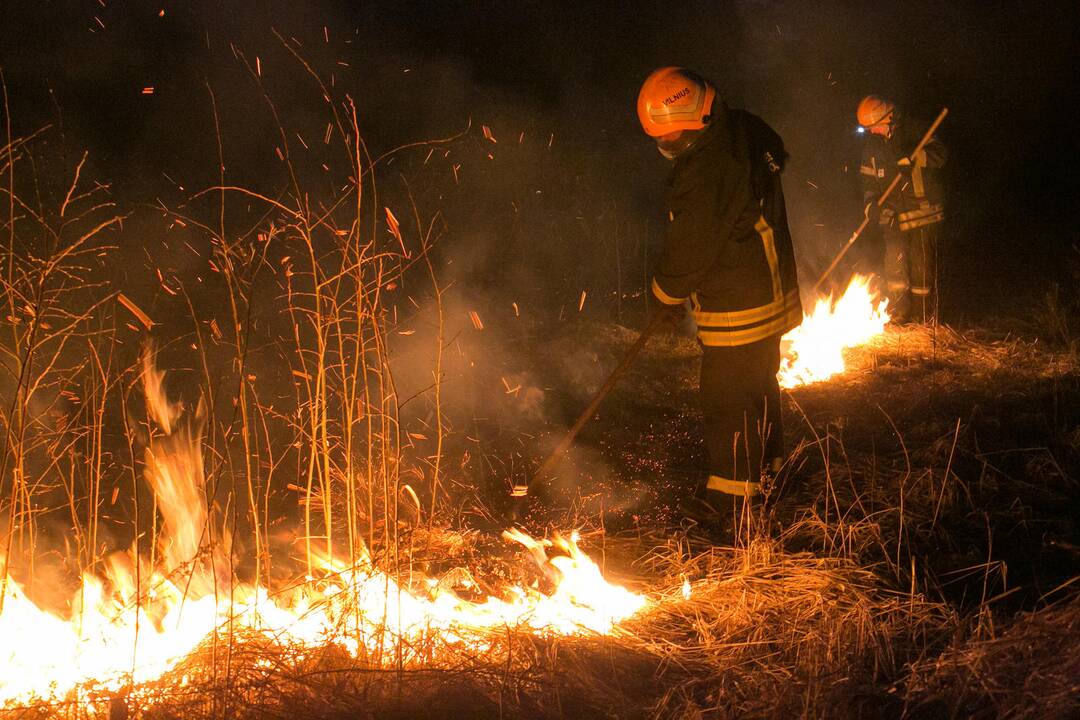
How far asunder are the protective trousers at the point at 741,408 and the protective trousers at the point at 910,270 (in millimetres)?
4325

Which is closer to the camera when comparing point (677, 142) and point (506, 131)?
point (677, 142)

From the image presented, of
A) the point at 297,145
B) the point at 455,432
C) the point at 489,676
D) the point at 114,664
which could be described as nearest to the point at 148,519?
the point at 114,664

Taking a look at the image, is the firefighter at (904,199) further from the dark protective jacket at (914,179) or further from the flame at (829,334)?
the flame at (829,334)

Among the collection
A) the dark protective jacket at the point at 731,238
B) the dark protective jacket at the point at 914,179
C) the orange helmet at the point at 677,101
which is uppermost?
the dark protective jacket at the point at 914,179

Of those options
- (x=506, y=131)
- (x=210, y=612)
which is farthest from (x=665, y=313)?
(x=506, y=131)

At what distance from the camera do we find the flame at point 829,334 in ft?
21.5

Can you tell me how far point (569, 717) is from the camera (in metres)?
2.60

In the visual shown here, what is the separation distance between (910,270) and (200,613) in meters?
7.37

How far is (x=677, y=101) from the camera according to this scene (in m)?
3.97

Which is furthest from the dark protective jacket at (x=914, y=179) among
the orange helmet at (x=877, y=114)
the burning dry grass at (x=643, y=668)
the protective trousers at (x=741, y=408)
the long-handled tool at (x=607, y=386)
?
the burning dry grass at (x=643, y=668)

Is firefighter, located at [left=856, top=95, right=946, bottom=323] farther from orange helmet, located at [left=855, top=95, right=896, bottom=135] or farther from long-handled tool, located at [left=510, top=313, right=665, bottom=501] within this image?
long-handled tool, located at [left=510, top=313, right=665, bottom=501]

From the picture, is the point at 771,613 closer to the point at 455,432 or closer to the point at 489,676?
the point at 489,676

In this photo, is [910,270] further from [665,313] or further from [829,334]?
[665,313]

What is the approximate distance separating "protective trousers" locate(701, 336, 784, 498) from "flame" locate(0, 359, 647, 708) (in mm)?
1117
